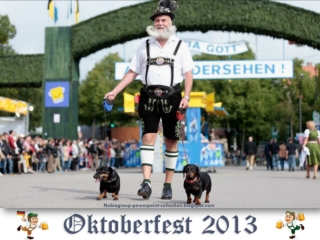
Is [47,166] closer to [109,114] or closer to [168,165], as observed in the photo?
[168,165]

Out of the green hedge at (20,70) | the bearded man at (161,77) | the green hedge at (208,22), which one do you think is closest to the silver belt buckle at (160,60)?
the bearded man at (161,77)

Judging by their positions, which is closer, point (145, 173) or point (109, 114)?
point (145, 173)

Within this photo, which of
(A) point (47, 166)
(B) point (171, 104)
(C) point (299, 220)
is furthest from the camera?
(A) point (47, 166)

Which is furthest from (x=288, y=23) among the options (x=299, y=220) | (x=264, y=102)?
(x=264, y=102)

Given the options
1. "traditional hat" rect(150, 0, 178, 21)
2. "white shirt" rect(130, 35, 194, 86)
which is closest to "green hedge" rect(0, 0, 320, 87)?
"white shirt" rect(130, 35, 194, 86)

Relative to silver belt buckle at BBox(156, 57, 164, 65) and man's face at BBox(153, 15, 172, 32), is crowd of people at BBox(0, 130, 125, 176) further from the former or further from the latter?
man's face at BBox(153, 15, 172, 32)

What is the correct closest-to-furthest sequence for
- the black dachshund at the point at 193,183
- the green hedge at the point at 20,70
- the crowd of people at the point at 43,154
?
the black dachshund at the point at 193,183, the crowd of people at the point at 43,154, the green hedge at the point at 20,70

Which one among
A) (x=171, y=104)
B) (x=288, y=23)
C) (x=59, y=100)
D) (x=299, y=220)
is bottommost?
(x=299, y=220)

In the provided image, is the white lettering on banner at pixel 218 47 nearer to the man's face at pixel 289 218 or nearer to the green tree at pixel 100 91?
the man's face at pixel 289 218

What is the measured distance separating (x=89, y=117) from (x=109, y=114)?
436 centimetres

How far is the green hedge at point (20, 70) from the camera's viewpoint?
86.5ft

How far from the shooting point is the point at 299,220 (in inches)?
176

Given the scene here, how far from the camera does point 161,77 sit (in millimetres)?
6453

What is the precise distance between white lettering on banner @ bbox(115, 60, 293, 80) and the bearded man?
746 inches
